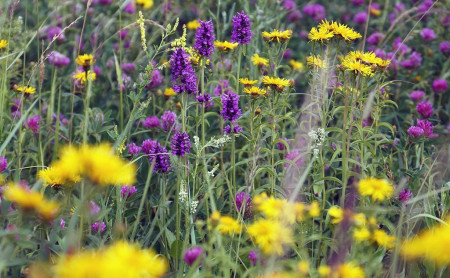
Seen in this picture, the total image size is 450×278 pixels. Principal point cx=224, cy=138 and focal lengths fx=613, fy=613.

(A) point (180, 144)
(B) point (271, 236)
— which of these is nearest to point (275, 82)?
(A) point (180, 144)

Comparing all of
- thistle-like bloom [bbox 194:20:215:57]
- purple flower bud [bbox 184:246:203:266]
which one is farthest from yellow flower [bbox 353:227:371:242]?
thistle-like bloom [bbox 194:20:215:57]

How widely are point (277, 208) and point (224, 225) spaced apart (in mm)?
125

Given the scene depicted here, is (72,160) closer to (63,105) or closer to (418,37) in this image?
(63,105)

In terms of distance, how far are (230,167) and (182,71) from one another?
416mm

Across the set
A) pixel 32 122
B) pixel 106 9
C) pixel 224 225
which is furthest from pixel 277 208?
pixel 106 9

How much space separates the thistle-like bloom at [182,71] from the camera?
1805 millimetres

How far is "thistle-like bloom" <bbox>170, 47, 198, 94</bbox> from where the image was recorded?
180 cm

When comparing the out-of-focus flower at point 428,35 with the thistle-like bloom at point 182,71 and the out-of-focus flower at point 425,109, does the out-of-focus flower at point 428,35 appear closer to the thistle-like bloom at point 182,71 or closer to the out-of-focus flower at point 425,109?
the out-of-focus flower at point 425,109

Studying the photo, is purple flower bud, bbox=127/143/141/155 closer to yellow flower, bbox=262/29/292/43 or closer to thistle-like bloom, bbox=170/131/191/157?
thistle-like bloom, bbox=170/131/191/157

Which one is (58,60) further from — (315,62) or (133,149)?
(315,62)

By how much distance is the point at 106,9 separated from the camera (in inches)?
151

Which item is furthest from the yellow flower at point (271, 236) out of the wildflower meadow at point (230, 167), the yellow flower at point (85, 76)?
the yellow flower at point (85, 76)

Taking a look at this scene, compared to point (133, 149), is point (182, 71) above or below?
above

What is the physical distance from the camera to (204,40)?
6.23ft
